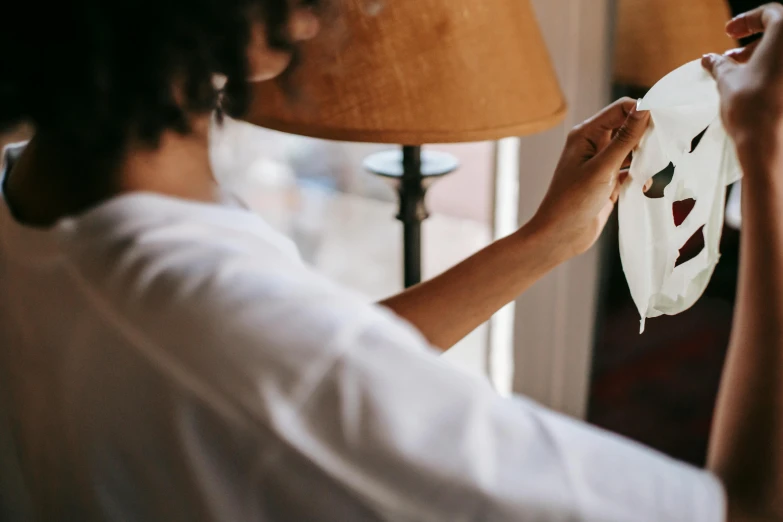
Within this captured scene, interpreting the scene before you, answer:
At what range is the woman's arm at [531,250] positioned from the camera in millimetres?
712

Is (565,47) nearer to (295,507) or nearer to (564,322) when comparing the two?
(564,322)

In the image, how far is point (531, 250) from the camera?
742 mm

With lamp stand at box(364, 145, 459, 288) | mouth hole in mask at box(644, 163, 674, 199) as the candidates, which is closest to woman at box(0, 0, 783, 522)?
mouth hole in mask at box(644, 163, 674, 199)

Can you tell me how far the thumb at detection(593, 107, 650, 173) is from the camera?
A: 2.16 feet

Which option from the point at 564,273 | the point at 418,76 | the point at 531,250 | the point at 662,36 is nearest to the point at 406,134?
the point at 418,76

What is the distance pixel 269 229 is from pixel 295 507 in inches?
6.8

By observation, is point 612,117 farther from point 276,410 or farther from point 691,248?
point 276,410

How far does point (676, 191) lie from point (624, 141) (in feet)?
0.23

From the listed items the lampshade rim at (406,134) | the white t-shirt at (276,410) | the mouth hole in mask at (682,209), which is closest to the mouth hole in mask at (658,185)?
the mouth hole in mask at (682,209)

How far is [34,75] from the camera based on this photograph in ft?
1.30

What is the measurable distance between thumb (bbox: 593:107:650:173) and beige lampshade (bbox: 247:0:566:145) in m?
0.09

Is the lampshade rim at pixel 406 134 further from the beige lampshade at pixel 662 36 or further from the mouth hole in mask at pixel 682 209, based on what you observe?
the beige lampshade at pixel 662 36

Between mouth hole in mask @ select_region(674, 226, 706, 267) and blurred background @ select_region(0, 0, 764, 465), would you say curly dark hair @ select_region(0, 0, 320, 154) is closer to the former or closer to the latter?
blurred background @ select_region(0, 0, 764, 465)

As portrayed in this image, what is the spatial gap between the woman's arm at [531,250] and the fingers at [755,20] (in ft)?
0.41
